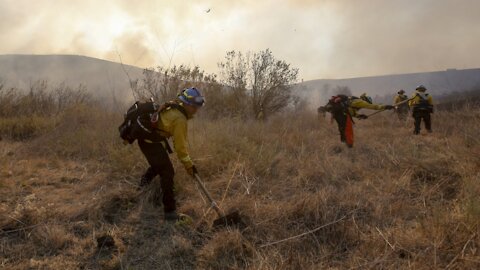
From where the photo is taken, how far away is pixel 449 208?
354 centimetres

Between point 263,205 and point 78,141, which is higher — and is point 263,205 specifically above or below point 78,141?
below

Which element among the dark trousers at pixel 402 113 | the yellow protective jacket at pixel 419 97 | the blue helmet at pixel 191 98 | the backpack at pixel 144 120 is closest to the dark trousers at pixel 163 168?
the backpack at pixel 144 120

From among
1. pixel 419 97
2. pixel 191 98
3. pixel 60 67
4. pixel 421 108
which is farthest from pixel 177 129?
pixel 60 67

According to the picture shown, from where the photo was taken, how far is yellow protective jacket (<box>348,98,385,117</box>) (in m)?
7.55

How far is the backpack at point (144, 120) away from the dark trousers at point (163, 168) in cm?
14

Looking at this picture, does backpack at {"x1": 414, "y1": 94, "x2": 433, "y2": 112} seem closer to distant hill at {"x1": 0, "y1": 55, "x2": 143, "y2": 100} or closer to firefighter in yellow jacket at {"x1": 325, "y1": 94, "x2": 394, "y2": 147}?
firefighter in yellow jacket at {"x1": 325, "y1": 94, "x2": 394, "y2": 147}

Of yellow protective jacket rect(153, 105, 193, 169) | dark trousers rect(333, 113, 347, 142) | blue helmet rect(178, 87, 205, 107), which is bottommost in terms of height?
dark trousers rect(333, 113, 347, 142)

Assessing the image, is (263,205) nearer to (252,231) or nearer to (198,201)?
(252,231)

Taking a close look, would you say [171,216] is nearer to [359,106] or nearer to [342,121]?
[342,121]

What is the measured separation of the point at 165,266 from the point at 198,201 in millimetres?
1255

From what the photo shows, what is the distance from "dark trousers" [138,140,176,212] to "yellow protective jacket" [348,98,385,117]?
5.11 metres

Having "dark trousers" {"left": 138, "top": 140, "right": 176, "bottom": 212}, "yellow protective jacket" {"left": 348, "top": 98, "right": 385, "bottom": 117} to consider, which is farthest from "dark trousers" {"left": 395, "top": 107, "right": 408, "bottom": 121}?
"dark trousers" {"left": 138, "top": 140, "right": 176, "bottom": 212}

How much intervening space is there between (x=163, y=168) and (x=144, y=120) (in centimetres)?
59

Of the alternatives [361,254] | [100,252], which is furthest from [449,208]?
[100,252]
